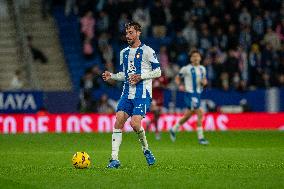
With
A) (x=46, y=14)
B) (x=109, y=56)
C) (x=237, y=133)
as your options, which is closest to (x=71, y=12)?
(x=46, y=14)

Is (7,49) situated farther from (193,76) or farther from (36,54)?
(193,76)

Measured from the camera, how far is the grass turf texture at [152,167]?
1134 cm

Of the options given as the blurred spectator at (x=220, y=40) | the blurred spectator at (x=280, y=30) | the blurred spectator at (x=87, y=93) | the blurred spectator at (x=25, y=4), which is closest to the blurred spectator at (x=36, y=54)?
the blurred spectator at (x=25, y=4)

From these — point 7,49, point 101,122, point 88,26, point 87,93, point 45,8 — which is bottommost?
point 101,122

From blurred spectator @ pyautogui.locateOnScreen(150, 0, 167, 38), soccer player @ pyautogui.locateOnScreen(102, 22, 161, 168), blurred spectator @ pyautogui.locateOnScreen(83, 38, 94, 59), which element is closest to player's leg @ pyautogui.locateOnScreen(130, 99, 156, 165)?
soccer player @ pyautogui.locateOnScreen(102, 22, 161, 168)

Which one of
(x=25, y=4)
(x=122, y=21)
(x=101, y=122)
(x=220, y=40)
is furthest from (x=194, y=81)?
(x=25, y=4)

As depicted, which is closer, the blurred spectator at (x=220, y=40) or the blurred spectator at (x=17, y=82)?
the blurred spectator at (x=17, y=82)

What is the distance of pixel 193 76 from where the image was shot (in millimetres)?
21828

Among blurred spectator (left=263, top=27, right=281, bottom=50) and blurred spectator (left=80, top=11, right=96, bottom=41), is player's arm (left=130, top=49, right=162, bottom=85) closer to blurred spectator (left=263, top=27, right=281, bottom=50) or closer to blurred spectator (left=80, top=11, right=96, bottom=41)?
blurred spectator (left=263, top=27, right=281, bottom=50)

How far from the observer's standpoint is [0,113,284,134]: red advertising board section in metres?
27.5

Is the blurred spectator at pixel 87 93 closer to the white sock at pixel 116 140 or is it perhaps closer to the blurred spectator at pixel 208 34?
the blurred spectator at pixel 208 34

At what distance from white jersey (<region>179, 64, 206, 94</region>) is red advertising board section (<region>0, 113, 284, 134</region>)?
5355 millimetres

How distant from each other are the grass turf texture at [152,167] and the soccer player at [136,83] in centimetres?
64

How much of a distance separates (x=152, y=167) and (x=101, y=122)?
14.0 metres
